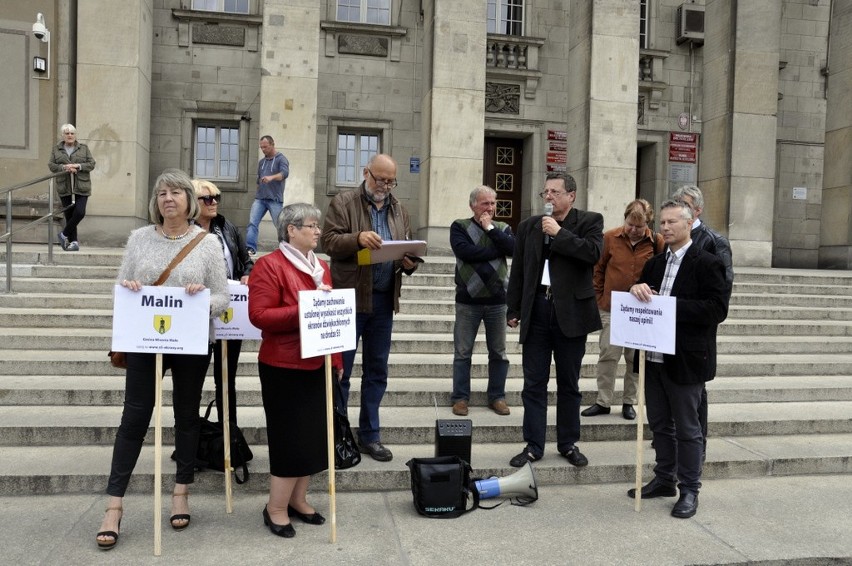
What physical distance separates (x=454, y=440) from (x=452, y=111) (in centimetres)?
922

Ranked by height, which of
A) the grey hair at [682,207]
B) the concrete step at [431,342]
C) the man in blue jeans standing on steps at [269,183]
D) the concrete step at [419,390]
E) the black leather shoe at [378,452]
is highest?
the man in blue jeans standing on steps at [269,183]

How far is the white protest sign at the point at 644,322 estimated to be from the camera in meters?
4.36

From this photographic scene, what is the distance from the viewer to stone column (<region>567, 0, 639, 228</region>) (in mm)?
13062

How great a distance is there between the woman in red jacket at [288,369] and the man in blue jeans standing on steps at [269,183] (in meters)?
6.69

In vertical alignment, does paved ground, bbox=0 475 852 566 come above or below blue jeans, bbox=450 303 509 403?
below

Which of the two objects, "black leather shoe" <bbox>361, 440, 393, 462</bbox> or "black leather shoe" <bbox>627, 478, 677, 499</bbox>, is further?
"black leather shoe" <bbox>361, 440, 393, 462</bbox>

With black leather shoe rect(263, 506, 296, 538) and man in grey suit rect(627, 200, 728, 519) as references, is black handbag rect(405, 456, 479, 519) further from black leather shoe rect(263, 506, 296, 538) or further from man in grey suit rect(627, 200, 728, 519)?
man in grey suit rect(627, 200, 728, 519)

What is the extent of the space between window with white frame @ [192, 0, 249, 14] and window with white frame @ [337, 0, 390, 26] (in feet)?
7.07

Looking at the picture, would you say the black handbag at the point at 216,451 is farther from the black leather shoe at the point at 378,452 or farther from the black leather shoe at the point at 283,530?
the black leather shoe at the point at 378,452

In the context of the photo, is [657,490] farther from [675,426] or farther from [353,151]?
[353,151]

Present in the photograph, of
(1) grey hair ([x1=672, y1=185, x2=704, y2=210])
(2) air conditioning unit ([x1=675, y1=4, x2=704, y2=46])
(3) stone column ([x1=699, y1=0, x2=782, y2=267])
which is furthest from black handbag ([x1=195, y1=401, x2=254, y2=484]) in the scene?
(2) air conditioning unit ([x1=675, y1=4, x2=704, y2=46])

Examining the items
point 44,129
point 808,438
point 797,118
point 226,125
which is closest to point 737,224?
point 797,118

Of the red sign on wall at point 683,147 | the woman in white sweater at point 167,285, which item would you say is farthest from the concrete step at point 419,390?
the red sign on wall at point 683,147

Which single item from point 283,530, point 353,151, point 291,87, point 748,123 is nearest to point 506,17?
point 353,151
